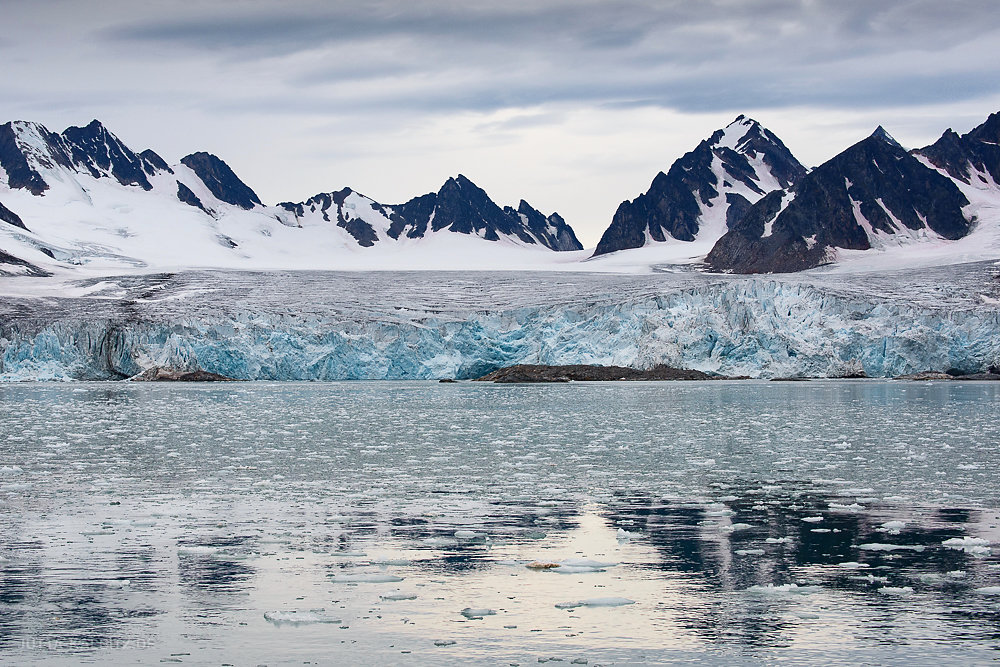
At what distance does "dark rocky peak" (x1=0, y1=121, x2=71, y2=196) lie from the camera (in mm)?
129875

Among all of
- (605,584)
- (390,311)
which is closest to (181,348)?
(390,311)

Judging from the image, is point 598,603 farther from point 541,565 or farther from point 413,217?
point 413,217

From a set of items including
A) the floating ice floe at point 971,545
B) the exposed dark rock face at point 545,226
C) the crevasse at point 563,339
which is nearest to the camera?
the floating ice floe at point 971,545

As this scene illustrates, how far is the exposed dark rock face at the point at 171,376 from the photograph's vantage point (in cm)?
4834

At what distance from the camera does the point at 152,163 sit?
505ft

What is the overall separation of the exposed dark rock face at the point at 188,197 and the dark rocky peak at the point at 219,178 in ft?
29.4

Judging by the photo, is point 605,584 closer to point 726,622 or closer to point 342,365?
point 726,622

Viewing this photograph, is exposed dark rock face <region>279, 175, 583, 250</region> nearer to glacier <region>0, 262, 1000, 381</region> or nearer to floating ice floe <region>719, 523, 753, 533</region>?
glacier <region>0, 262, 1000, 381</region>

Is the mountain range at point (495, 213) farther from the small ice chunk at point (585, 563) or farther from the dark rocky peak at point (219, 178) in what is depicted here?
Answer: the small ice chunk at point (585, 563)

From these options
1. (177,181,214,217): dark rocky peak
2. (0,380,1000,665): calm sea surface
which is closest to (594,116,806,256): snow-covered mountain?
(177,181,214,217): dark rocky peak

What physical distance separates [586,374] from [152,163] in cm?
12052

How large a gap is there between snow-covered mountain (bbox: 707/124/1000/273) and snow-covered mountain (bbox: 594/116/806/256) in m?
25.3

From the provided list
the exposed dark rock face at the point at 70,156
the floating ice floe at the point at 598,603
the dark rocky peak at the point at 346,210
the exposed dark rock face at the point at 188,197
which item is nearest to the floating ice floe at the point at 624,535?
the floating ice floe at the point at 598,603

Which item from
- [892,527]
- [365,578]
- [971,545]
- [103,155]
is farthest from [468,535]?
[103,155]
